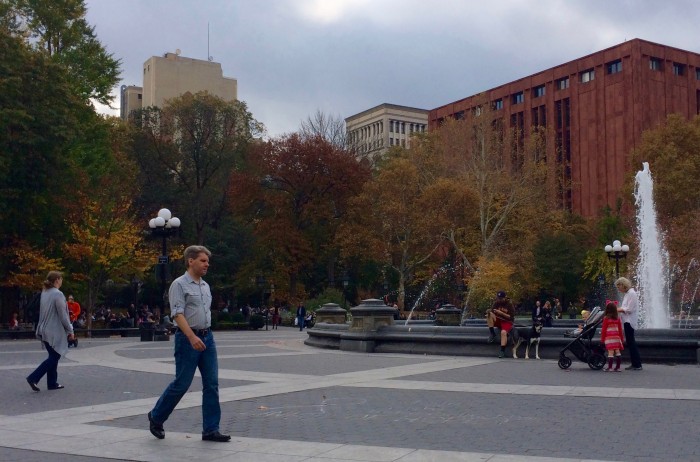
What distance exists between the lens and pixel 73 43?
4350 cm

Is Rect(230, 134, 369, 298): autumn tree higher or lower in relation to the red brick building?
lower

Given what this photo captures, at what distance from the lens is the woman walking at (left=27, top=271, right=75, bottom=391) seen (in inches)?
471

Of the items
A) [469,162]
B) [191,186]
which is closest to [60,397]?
[469,162]

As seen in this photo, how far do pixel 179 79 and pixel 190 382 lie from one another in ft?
297

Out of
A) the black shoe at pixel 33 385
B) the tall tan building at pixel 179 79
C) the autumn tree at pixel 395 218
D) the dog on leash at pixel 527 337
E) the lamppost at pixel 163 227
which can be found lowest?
the black shoe at pixel 33 385

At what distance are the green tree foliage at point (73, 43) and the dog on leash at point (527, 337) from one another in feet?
96.8

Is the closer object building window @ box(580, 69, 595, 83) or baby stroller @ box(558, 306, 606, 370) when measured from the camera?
baby stroller @ box(558, 306, 606, 370)

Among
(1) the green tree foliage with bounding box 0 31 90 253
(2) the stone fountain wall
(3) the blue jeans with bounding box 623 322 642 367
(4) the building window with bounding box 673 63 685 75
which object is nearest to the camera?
(3) the blue jeans with bounding box 623 322 642 367

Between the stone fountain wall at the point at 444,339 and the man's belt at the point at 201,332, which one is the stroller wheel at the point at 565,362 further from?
the man's belt at the point at 201,332

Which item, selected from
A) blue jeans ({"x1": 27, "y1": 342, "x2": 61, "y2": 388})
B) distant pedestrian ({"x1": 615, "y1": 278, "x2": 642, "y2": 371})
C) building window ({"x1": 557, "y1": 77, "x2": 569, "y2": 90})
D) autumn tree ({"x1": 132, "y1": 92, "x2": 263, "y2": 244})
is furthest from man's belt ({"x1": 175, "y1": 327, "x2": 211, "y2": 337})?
building window ({"x1": 557, "y1": 77, "x2": 569, "y2": 90})

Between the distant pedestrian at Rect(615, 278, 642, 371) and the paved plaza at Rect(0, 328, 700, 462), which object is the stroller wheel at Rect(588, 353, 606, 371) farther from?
the distant pedestrian at Rect(615, 278, 642, 371)

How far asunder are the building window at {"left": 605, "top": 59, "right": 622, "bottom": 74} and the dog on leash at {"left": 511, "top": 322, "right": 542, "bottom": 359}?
69.8m

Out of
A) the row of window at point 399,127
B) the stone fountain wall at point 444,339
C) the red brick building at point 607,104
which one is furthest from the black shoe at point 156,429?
the row of window at point 399,127

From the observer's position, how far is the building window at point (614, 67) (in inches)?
3223
